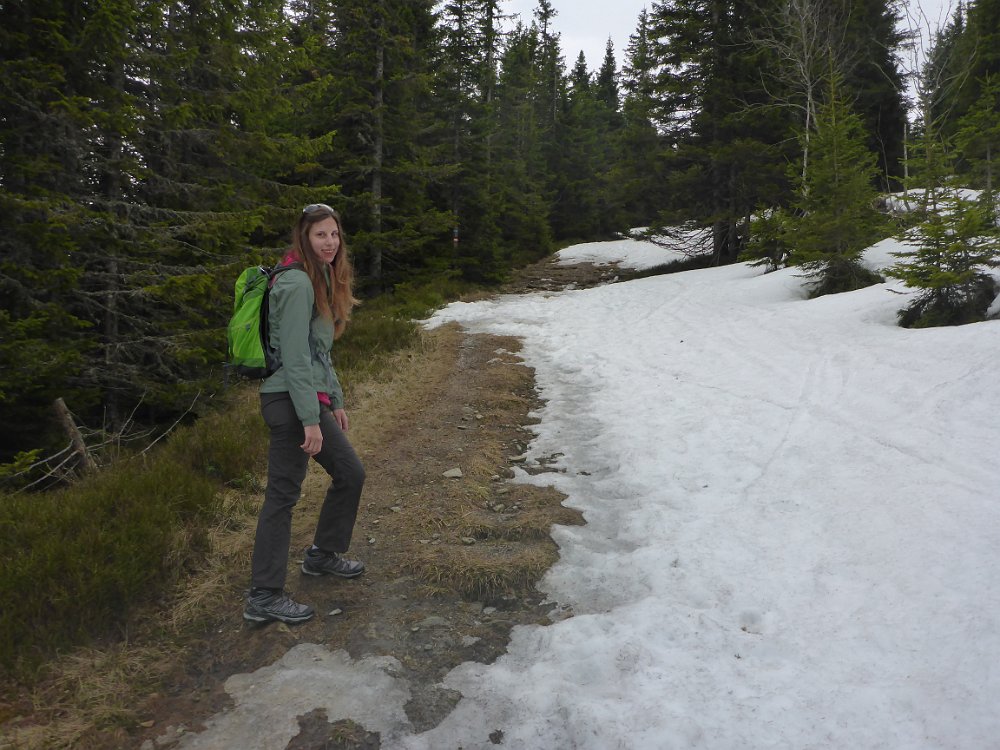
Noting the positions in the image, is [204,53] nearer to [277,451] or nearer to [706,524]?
[277,451]

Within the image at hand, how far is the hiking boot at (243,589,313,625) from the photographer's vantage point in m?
3.43

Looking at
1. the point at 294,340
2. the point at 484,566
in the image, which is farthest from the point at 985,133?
the point at 294,340

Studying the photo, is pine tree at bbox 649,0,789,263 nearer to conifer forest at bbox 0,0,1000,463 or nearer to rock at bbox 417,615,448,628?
conifer forest at bbox 0,0,1000,463

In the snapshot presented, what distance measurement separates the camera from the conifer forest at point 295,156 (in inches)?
264

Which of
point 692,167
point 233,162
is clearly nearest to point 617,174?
point 692,167

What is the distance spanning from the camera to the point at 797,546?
3982 millimetres

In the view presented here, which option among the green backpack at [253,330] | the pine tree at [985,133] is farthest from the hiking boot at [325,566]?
the pine tree at [985,133]

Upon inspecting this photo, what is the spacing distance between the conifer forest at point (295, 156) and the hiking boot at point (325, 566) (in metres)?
4.00

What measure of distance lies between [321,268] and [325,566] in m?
2.00

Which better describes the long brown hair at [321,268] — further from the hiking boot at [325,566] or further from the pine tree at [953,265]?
the pine tree at [953,265]

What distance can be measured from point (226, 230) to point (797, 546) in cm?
791

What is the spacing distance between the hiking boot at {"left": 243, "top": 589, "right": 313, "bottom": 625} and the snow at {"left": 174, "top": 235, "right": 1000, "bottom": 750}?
54 centimetres

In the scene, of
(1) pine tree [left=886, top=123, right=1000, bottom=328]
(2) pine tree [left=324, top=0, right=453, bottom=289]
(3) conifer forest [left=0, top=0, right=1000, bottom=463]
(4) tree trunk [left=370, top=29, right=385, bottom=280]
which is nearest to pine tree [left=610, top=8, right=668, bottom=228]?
(3) conifer forest [left=0, top=0, right=1000, bottom=463]

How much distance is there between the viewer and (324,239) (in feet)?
11.1
